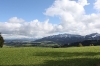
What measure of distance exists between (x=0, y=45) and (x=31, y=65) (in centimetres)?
8530

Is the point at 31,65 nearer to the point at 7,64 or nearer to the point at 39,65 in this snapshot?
the point at 39,65

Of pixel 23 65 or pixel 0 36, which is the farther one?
pixel 0 36

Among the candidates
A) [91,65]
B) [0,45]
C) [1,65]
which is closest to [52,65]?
[91,65]

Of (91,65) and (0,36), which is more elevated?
(0,36)

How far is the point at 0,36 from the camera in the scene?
116 metres

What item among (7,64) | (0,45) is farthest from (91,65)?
(0,45)

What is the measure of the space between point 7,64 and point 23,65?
10.9 ft

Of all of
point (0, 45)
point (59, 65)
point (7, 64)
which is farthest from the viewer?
point (0, 45)

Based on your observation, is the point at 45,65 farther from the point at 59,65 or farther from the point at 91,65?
the point at 91,65

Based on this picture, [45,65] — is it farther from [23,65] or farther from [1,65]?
[1,65]

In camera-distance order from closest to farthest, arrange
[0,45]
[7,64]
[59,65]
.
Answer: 1. [59,65]
2. [7,64]
3. [0,45]

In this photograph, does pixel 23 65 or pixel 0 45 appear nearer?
pixel 23 65

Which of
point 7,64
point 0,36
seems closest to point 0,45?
point 0,36

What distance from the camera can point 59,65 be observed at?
32281 mm
